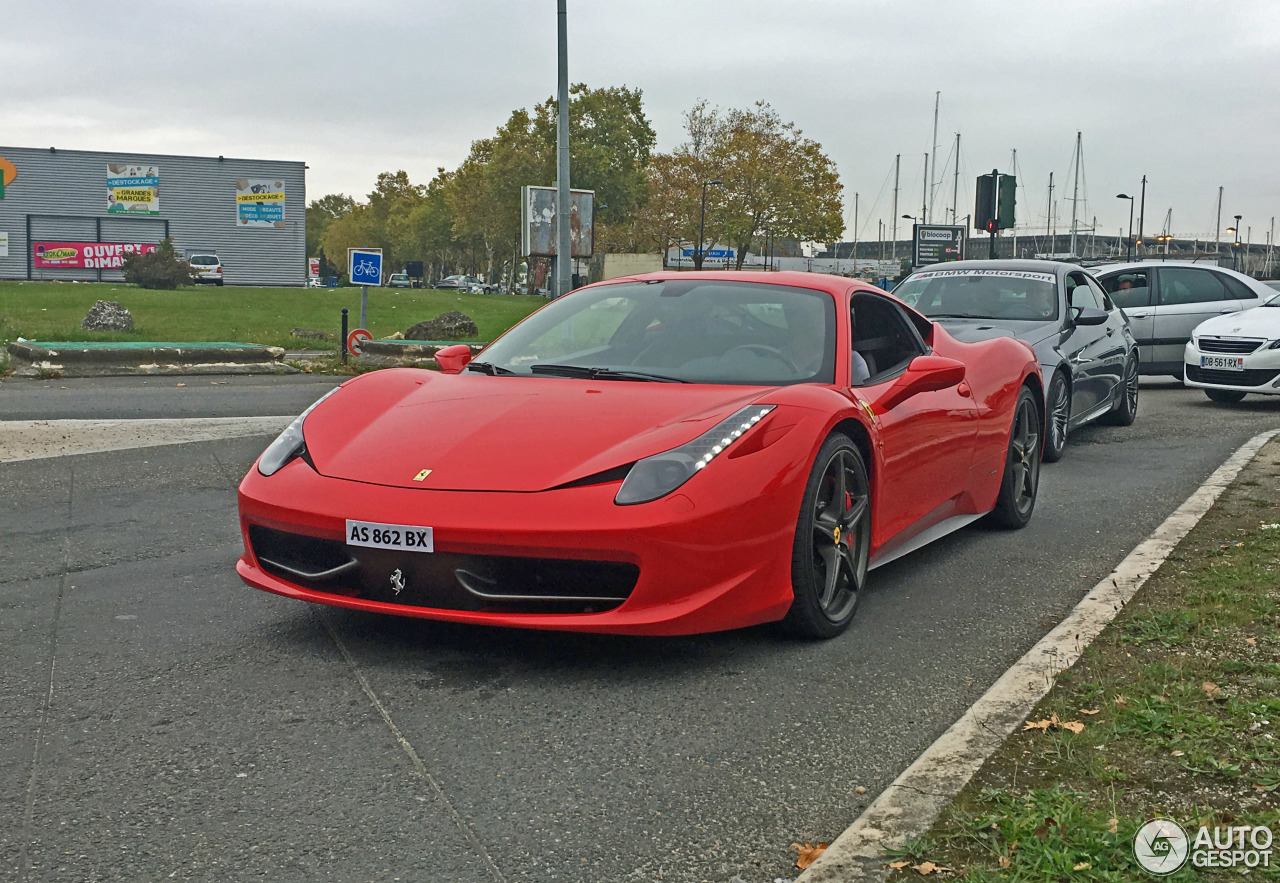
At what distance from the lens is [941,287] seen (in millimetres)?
10117

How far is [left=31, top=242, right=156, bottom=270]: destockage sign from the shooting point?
226ft

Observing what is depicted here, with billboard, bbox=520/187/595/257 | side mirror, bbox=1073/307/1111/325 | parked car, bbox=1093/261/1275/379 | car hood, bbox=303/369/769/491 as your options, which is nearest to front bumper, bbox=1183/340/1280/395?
parked car, bbox=1093/261/1275/379

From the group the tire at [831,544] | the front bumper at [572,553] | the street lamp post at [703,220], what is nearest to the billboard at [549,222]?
the tire at [831,544]

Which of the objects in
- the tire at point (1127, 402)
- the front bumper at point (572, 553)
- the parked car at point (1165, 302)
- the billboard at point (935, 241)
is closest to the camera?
the front bumper at point (572, 553)

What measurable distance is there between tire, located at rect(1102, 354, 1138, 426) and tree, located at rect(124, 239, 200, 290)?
42341mm

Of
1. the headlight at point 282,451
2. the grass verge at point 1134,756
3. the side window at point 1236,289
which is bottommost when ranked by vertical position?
the grass verge at point 1134,756

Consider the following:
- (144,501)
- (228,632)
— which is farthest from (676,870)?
(144,501)

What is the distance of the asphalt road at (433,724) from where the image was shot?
2639 millimetres

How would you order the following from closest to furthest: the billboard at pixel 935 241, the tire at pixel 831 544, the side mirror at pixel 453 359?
the tire at pixel 831 544
the side mirror at pixel 453 359
the billboard at pixel 935 241

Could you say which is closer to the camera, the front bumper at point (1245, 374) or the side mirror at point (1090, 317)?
the side mirror at point (1090, 317)

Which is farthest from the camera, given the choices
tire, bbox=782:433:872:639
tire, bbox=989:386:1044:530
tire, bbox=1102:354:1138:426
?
tire, bbox=1102:354:1138:426

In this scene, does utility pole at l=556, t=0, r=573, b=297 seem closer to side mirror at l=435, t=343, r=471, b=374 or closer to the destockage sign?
side mirror at l=435, t=343, r=471, b=374

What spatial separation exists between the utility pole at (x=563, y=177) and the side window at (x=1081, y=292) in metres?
11.0

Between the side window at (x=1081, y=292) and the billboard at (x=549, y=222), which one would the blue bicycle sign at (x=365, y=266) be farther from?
the side window at (x=1081, y=292)
